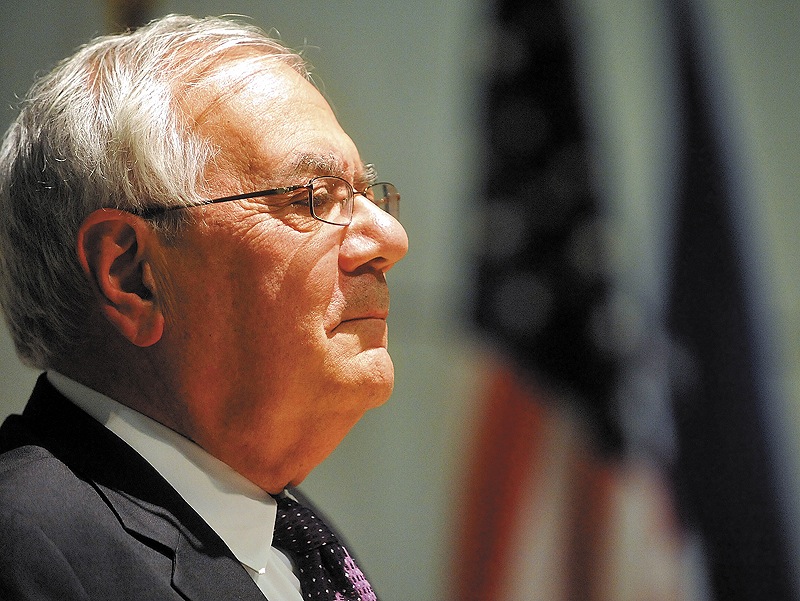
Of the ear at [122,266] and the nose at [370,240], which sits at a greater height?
the nose at [370,240]

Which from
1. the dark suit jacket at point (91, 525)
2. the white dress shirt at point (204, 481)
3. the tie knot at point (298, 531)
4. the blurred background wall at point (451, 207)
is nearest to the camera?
the dark suit jacket at point (91, 525)

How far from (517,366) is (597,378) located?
0.67 ft

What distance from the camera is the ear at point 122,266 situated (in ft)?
3.59

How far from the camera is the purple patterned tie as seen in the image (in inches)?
45.1

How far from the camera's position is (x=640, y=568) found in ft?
6.67

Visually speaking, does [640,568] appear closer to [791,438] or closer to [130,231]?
[791,438]

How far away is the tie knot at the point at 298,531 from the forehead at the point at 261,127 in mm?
486

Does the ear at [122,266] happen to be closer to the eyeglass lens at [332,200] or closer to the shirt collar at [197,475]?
the shirt collar at [197,475]

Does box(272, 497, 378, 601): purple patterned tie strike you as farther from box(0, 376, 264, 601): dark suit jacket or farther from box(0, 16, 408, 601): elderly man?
box(0, 376, 264, 601): dark suit jacket

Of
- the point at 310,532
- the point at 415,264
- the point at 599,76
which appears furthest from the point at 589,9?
the point at 310,532

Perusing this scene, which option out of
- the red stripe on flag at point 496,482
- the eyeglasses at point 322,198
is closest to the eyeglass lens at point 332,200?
the eyeglasses at point 322,198

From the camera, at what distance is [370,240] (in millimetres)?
1178

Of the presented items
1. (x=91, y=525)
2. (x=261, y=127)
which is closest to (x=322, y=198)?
(x=261, y=127)

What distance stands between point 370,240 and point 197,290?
252 millimetres
